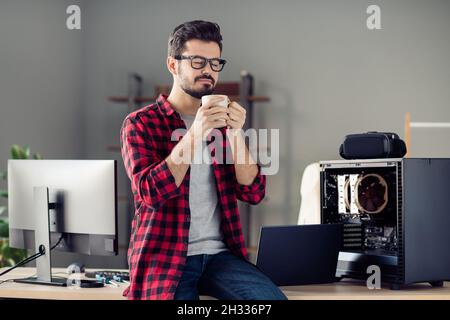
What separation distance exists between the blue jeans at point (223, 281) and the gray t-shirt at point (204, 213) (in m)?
0.03

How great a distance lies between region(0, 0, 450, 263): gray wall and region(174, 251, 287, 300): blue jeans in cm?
335

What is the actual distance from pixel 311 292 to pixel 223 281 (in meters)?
0.30

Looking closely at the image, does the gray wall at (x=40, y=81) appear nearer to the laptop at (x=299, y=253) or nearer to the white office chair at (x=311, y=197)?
the white office chair at (x=311, y=197)

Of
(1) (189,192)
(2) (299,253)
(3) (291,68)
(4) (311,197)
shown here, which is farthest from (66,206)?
(3) (291,68)

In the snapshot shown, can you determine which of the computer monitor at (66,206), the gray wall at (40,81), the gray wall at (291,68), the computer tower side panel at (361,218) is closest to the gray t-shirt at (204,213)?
the computer monitor at (66,206)

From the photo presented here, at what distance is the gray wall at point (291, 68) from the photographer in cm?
497

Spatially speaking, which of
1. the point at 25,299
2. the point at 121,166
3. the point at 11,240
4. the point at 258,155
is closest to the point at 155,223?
the point at 25,299

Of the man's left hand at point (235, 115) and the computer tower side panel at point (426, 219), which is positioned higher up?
the man's left hand at point (235, 115)

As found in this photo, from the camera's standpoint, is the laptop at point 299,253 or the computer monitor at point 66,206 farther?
the computer monitor at point 66,206

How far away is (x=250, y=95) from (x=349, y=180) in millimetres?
3015

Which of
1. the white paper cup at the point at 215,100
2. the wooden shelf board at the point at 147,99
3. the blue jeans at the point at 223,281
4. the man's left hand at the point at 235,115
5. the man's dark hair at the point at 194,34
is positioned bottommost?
the blue jeans at the point at 223,281

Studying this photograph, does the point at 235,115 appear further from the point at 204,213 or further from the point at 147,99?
the point at 147,99

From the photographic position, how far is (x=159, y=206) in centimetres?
164

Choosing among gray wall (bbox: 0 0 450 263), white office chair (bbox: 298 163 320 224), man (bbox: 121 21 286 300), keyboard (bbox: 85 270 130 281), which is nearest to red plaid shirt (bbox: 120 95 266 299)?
man (bbox: 121 21 286 300)
